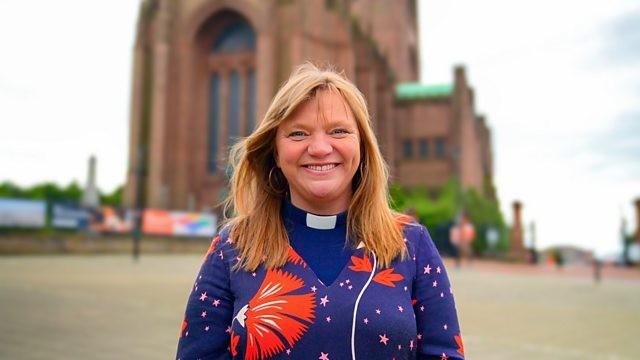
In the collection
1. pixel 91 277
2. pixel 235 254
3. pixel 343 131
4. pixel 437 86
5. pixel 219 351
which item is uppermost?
pixel 437 86

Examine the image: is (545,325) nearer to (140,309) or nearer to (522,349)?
(522,349)

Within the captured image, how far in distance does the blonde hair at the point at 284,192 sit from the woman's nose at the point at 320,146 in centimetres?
12

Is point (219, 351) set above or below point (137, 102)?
below

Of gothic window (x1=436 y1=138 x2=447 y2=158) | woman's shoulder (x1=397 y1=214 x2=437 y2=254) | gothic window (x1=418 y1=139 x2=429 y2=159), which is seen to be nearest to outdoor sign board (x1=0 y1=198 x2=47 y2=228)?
woman's shoulder (x1=397 y1=214 x2=437 y2=254)

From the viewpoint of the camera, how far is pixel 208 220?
3972 cm

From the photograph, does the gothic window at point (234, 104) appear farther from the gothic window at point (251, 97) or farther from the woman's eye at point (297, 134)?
the woman's eye at point (297, 134)

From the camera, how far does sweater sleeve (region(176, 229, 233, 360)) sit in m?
1.88

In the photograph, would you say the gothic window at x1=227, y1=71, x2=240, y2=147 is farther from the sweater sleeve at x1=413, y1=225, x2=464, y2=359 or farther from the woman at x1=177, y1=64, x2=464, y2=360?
the sweater sleeve at x1=413, y1=225, x2=464, y2=359

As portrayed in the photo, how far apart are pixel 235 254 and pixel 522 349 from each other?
5.40 m

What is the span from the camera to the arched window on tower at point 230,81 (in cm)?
4925

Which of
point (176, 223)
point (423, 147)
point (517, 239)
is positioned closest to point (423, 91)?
point (423, 147)

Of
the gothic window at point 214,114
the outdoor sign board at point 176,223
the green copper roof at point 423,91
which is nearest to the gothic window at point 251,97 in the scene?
the gothic window at point 214,114

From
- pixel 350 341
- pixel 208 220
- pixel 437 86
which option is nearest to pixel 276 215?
pixel 350 341

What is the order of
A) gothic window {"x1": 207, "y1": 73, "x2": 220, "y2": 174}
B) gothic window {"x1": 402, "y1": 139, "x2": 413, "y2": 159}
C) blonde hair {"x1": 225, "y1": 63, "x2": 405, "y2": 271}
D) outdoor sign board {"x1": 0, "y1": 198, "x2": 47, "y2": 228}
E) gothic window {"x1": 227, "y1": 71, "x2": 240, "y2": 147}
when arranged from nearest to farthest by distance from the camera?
1. blonde hair {"x1": 225, "y1": 63, "x2": 405, "y2": 271}
2. outdoor sign board {"x1": 0, "y1": 198, "x2": 47, "y2": 228}
3. gothic window {"x1": 227, "y1": 71, "x2": 240, "y2": 147}
4. gothic window {"x1": 207, "y1": 73, "x2": 220, "y2": 174}
5. gothic window {"x1": 402, "y1": 139, "x2": 413, "y2": 159}
